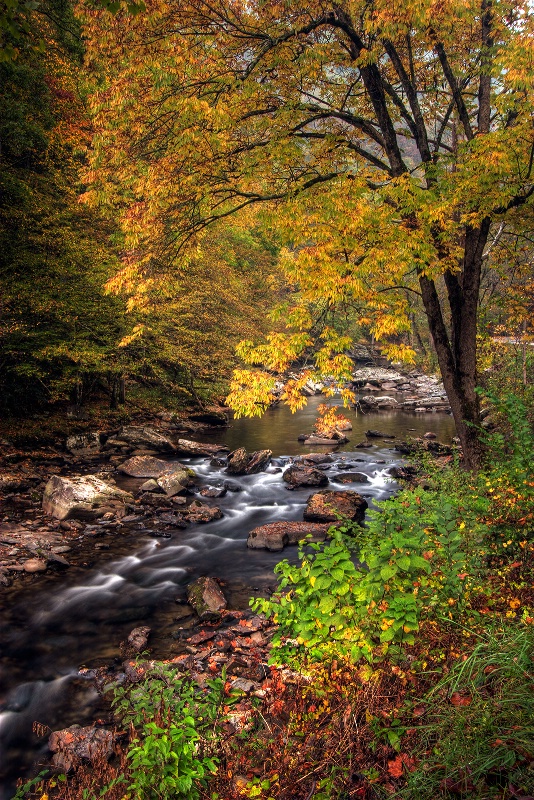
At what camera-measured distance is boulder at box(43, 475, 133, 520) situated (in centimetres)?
1009

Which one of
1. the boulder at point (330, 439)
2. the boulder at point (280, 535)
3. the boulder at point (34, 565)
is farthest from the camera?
the boulder at point (330, 439)

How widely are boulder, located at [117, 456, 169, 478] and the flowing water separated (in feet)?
1.76

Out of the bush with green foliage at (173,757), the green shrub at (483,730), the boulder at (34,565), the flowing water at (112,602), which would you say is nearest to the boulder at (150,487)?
the flowing water at (112,602)

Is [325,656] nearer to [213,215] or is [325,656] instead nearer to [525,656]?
[525,656]

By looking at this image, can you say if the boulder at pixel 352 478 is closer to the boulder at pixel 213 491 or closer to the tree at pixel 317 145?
the boulder at pixel 213 491

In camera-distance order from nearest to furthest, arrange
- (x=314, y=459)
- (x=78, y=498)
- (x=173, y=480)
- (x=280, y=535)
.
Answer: (x=280, y=535)
(x=78, y=498)
(x=173, y=480)
(x=314, y=459)

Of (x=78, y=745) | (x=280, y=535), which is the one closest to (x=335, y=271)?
(x=280, y=535)

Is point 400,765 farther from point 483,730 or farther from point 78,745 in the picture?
point 78,745

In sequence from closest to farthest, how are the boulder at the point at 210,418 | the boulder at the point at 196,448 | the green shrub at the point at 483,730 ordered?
the green shrub at the point at 483,730 < the boulder at the point at 196,448 < the boulder at the point at 210,418

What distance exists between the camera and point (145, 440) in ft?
54.1

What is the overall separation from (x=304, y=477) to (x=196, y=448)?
519 centimetres

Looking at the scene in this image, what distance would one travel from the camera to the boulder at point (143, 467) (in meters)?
13.3

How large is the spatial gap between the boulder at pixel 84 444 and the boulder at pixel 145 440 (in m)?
0.97

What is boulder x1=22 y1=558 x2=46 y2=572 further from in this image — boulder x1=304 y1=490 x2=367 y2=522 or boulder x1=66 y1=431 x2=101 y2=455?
boulder x1=66 y1=431 x2=101 y2=455
